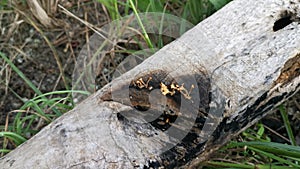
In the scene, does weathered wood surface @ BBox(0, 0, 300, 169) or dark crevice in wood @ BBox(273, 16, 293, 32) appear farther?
dark crevice in wood @ BBox(273, 16, 293, 32)

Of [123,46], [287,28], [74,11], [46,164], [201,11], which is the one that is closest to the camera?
[46,164]

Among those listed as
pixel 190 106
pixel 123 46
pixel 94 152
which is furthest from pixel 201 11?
pixel 94 152

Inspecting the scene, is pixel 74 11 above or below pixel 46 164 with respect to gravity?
above

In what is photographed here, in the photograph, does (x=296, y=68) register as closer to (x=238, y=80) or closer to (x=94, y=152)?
(x=238, y=80)

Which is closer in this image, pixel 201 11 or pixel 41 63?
pixel 201 11

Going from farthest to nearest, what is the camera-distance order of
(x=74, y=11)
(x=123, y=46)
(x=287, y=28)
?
(x=74, y=11), (x=123, y=46), (x=287, y=28)

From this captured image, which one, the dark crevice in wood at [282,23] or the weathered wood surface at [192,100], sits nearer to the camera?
the weathered wood surface at [192,100]

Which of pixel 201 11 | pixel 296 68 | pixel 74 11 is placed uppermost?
pixel 74 11

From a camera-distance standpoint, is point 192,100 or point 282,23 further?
point 282,23
